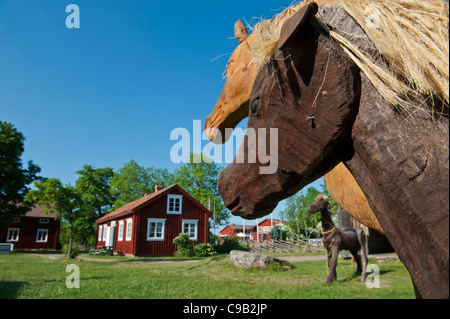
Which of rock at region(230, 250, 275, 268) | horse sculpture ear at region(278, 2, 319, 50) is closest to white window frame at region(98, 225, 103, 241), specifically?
rock at region(230, 250, 275, 268)

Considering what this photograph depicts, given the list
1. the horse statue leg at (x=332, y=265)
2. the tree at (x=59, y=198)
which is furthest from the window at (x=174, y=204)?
the horse statue leg at (x=332, y=265)

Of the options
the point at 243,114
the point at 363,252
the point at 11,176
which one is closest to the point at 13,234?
the point at 11,176

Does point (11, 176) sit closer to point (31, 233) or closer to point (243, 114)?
point (31, 233)

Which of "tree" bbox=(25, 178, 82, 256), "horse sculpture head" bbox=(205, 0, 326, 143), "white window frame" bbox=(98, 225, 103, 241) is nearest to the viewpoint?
"horse sculpture head" bbox=(205, 0, 326, 143)

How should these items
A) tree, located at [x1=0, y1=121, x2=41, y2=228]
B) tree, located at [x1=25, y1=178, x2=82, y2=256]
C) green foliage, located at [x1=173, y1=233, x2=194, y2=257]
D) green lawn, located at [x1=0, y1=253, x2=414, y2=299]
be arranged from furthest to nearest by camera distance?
tree, located at [x1=0, y1=121, x2=41, y2=228], green foliage, located at [x1=173, y1=233, x2=194, y2=257], tree, located at [x1=25, y1=178, x2=82, y2=256], green lawn, located at [x1=0, y1=253, x2=414, y2=299]

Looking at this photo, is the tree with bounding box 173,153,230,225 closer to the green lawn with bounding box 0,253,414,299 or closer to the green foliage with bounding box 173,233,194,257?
the green foliage with bounding box 173,233,194,257

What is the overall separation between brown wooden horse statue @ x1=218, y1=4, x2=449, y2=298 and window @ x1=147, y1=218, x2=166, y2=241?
23417 millimetres

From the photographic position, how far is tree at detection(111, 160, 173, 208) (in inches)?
1785

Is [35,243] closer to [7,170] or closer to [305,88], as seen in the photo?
[7,170]

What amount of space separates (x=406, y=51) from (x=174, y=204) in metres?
24.7

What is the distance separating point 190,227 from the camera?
24.9m

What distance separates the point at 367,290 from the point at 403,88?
8.20 meters

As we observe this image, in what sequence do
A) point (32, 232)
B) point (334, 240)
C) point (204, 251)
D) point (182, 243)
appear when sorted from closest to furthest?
point (334, 240) < point (204, 251) < point (182, 243) < point (32, 232)

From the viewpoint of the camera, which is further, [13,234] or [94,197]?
[94,197]
